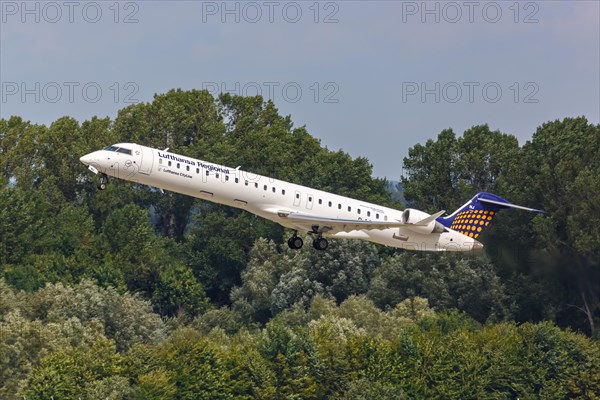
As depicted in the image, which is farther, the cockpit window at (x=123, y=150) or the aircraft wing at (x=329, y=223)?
the aircraft wing at (x=329, y=223)

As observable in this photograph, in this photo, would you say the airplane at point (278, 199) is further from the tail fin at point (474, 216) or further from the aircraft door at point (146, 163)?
the tail fin at point (474, 216)

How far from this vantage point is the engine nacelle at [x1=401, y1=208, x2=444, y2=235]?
179 ft

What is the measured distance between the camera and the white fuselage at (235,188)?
49969 mm

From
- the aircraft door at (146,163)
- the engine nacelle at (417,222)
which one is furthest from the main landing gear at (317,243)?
the aircraft door at (146,163)

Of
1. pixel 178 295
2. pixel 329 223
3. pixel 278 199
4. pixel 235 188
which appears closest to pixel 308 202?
pixel 329 223

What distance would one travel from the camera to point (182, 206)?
116688 millimetres

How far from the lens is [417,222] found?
54.2 metres

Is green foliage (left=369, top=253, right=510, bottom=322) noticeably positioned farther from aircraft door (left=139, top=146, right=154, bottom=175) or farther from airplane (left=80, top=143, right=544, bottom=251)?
aircraft door (left=139, top=146, right=154, bottom=175)

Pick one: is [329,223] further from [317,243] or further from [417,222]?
[417,222]

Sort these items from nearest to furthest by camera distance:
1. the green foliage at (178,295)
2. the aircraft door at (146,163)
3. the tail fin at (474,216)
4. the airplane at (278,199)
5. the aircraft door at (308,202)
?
the aircraft door at (146,163), the airplane at (278,199), the aircraft door at (308,202), the tail fin at (474,216), the green foliage at (178,295)

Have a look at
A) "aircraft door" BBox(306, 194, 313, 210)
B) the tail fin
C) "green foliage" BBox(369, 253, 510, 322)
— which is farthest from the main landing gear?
"green foliage" BBox(369, 253, 510, 322)

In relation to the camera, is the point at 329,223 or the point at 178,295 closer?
the point at 329,223

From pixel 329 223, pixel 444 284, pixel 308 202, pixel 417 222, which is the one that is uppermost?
pixel 308 202

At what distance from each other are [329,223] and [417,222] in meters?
3.69
